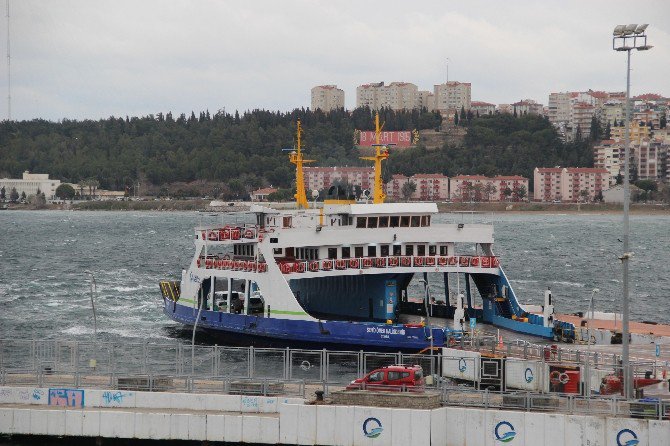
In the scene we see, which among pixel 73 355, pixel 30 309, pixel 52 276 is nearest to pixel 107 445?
pixel 73 355

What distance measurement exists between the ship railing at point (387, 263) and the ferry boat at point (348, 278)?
38 mm

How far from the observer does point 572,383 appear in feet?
113

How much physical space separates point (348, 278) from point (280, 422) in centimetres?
2237

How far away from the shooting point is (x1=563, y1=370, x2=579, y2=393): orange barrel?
34219 mm

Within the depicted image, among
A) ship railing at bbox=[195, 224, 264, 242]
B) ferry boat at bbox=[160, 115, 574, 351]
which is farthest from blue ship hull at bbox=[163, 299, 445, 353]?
ship railing at bbox=[195, 224, 264, 242]

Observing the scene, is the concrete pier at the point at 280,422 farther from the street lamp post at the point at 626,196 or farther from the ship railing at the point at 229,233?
the ship railing at the point at 229,233

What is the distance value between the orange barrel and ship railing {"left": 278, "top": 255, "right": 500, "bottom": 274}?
1492 cm

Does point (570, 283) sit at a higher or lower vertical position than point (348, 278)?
lower

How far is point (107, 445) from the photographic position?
31734mm

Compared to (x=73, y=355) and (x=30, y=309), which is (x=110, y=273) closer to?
(x=30, y=309)

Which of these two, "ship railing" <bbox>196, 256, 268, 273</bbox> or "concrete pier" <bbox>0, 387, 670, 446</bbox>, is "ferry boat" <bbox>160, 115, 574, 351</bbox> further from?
"concrete pier" <bbox>0, 387, 670, 446</bbox>

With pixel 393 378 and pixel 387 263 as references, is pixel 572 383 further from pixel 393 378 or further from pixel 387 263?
pixel 387 263

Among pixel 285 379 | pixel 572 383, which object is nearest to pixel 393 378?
pixel 285 379

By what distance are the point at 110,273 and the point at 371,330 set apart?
177ft
